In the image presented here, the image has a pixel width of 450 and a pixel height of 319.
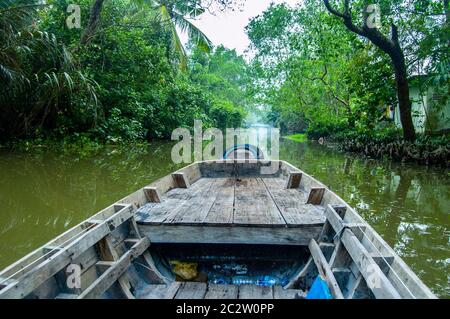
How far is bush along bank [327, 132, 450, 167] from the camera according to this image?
10656 mm

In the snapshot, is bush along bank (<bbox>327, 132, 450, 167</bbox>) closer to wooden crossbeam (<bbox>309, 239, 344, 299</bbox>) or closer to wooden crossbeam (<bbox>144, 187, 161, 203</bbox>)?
wooden crossbeam (<bbox>309, 239, 344, 299</bbox>)

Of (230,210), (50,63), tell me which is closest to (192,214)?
(230,210)

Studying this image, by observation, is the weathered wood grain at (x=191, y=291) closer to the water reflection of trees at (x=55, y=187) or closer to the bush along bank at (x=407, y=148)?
the water reflection of trees at (x=55, y=187)

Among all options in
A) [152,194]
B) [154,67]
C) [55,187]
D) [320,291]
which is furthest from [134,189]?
[154,67]

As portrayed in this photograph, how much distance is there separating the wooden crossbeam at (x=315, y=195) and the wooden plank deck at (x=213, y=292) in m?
1.45

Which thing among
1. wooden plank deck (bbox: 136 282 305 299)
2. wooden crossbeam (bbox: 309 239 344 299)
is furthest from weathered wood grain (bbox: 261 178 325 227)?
wooden plank deck (bbox: 136 282 305 299)

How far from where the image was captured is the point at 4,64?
9367mm

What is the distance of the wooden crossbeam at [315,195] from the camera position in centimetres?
392

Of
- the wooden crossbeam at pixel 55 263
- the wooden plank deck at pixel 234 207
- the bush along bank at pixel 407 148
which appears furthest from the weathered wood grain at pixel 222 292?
the bush along bank at pixel 407 148

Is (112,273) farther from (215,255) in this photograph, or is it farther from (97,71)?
(97,71)

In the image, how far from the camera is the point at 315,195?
3934mm

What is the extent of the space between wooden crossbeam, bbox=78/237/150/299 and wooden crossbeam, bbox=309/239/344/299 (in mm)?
1399

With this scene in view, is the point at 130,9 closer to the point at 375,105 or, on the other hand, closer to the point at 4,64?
the point at 4,64
